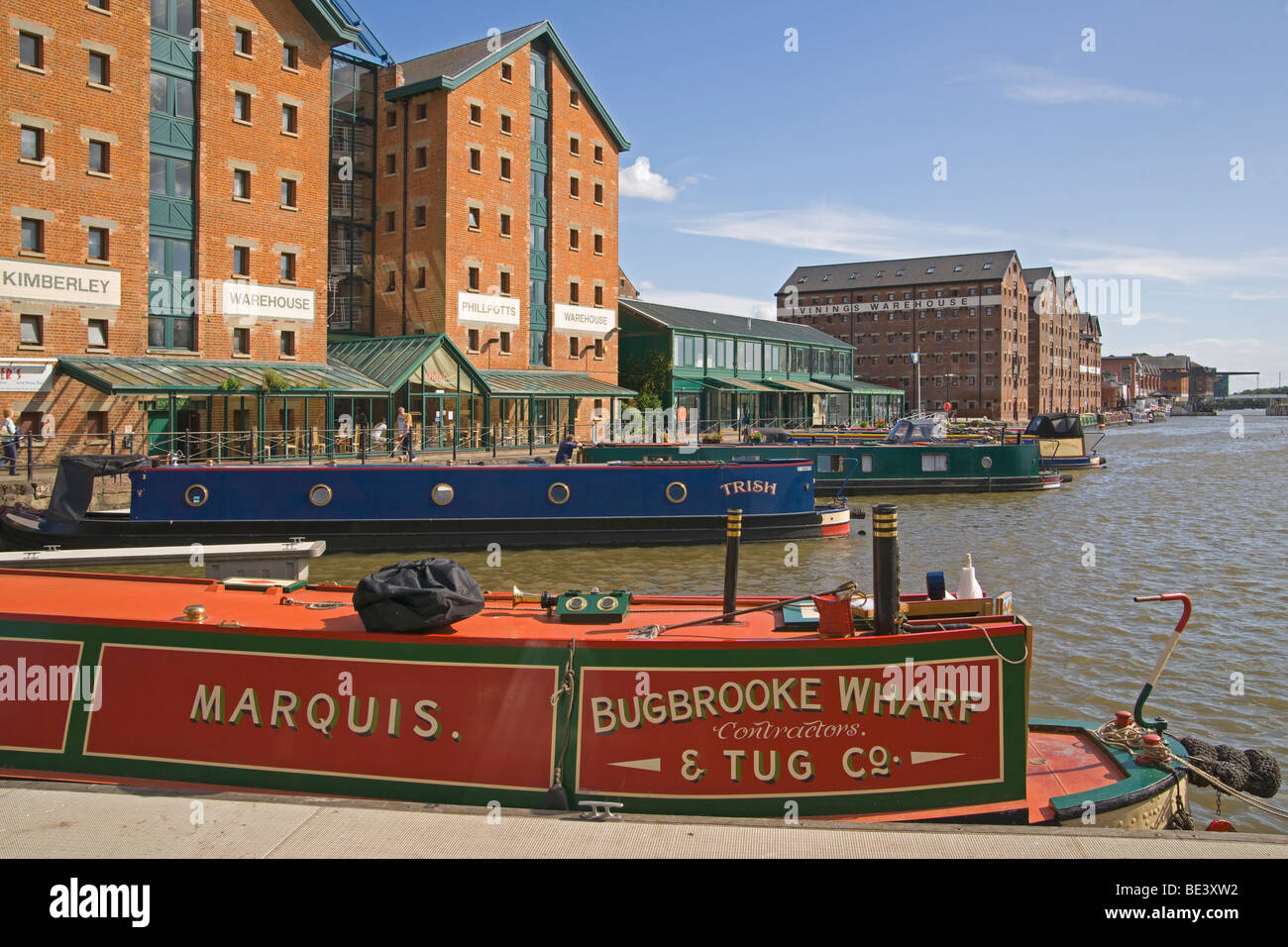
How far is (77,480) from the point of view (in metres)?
21.5

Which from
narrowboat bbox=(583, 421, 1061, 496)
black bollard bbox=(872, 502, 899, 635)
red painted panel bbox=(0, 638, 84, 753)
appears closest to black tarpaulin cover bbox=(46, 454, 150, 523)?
red painted panel bbox=(0, 638, 84, 753)

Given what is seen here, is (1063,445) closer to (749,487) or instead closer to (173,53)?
(749,487)

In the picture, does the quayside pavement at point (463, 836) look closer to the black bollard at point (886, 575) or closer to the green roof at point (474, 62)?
the black bollard at point (886, 575)

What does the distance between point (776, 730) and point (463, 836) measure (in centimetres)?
240

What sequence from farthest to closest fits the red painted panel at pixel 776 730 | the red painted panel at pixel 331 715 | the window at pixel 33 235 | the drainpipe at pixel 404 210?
the drainpipe at pixel 404 210, the window at pixel 33 235, the red painted panel at pixel 331 715, the red painted panel at pixel 776 730

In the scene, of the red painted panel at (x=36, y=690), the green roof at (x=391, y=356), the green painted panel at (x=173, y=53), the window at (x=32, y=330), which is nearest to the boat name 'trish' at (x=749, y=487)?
the green roof at (x=391, y=356)

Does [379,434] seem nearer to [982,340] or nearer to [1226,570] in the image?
[1226,570]

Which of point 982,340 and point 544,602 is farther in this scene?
point 982,340

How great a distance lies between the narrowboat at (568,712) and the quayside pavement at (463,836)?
687 mm

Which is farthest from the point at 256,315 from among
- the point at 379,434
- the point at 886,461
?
the point at 886,461

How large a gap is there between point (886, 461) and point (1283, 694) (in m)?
27.5

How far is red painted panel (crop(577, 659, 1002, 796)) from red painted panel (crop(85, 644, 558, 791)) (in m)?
0.52

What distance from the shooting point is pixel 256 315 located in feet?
125

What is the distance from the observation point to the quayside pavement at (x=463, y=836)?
5.77m
